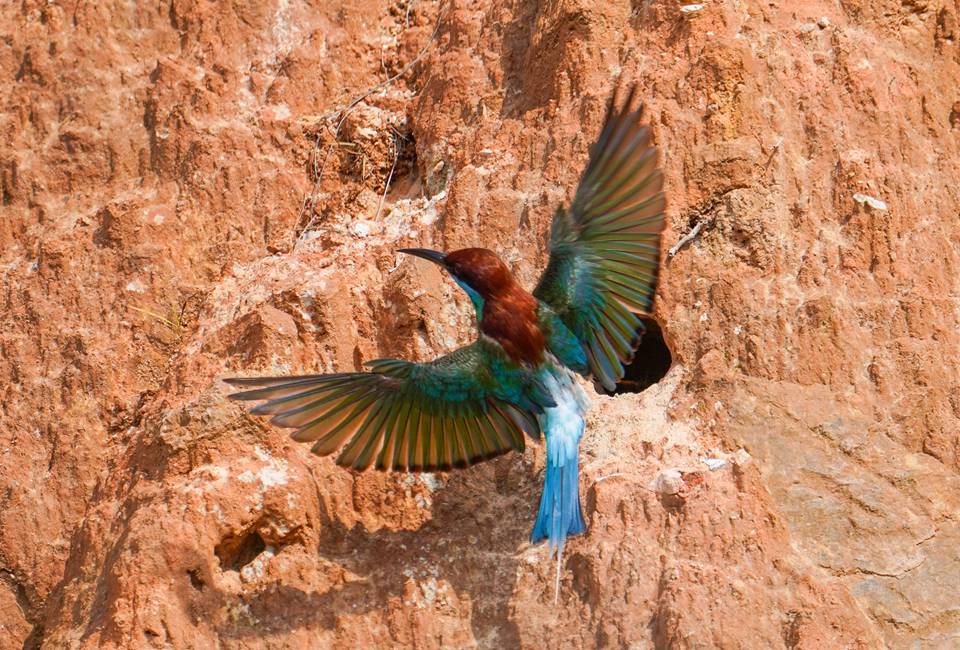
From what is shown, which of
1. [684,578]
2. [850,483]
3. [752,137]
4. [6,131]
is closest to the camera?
[684,578]

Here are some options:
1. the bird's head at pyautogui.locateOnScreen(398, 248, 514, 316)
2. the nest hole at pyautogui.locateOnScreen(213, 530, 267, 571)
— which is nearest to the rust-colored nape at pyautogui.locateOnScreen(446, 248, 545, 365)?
the bird's head at pyautogui.locateOnScreen(398, 248, 514, 316)

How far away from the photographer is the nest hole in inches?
127

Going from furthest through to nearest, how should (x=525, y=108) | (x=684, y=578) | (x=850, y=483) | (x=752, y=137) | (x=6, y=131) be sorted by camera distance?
(x=6, y=131) → (x=525, y=108) → (x=752, y=137) → (x=850, y=483) → (x=684, y=578)

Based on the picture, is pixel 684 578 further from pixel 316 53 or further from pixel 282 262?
pixel 316 53

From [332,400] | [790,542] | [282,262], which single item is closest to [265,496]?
[332,400]

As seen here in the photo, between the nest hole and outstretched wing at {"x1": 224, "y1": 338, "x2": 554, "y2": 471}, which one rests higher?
outstretched wing at {"x1": 224, "y1": 338, "x2": 554, "y2": 471}

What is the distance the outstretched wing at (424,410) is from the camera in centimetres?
322

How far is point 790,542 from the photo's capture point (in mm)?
3039

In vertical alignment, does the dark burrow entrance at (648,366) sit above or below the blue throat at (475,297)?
below

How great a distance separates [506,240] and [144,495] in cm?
136

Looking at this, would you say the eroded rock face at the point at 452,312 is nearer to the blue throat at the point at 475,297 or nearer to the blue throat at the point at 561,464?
the blue throat at the point at 561,464

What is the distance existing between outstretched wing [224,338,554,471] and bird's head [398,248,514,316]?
15 centimetres

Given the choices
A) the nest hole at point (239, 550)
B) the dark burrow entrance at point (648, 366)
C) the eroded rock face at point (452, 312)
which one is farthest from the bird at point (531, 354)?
the dark burrow entrance at point (648, 366)

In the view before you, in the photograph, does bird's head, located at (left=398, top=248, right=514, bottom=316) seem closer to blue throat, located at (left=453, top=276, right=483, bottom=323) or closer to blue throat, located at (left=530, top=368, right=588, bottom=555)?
blue throat, located at (left=453, top=276, right=483, bottom=323)
